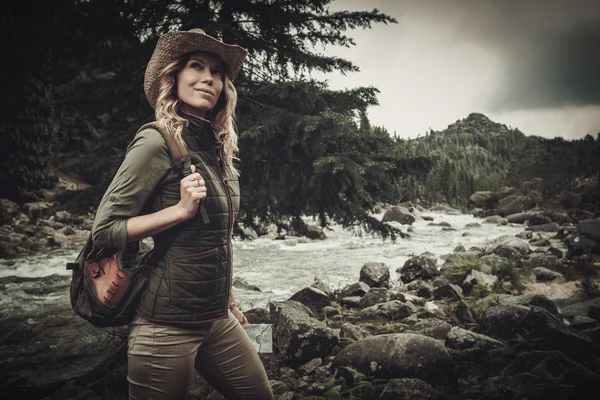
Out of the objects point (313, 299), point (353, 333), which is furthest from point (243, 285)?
point (353, 333)

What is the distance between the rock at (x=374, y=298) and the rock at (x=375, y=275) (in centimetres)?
160

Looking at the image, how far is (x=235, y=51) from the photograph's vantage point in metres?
2.28

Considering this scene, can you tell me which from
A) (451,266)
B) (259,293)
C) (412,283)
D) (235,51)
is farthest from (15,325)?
(451,266)

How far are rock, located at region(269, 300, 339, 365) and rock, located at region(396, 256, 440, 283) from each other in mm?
5597

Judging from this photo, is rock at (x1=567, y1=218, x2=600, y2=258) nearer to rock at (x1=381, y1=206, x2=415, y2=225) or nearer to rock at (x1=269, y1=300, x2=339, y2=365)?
rock at (x1=269, y1=300, x2=339, y2=365)

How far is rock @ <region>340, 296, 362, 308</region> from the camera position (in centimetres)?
705

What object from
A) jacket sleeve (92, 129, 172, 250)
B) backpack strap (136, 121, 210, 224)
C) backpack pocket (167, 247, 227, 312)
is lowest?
backpack pocket (167, 247, 227, 312)

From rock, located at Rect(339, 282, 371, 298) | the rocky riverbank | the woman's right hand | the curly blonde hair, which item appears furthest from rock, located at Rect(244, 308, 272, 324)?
the woman's right hand

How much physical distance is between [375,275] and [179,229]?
7861mm

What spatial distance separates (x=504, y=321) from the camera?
188 inches

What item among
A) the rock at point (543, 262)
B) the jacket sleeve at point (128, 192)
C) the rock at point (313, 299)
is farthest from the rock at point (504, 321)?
the rock at point (543, 262)

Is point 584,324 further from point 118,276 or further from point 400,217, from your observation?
point 400,217

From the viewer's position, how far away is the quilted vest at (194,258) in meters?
1.78

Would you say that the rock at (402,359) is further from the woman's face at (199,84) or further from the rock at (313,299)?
the woman's face at (199,84)
